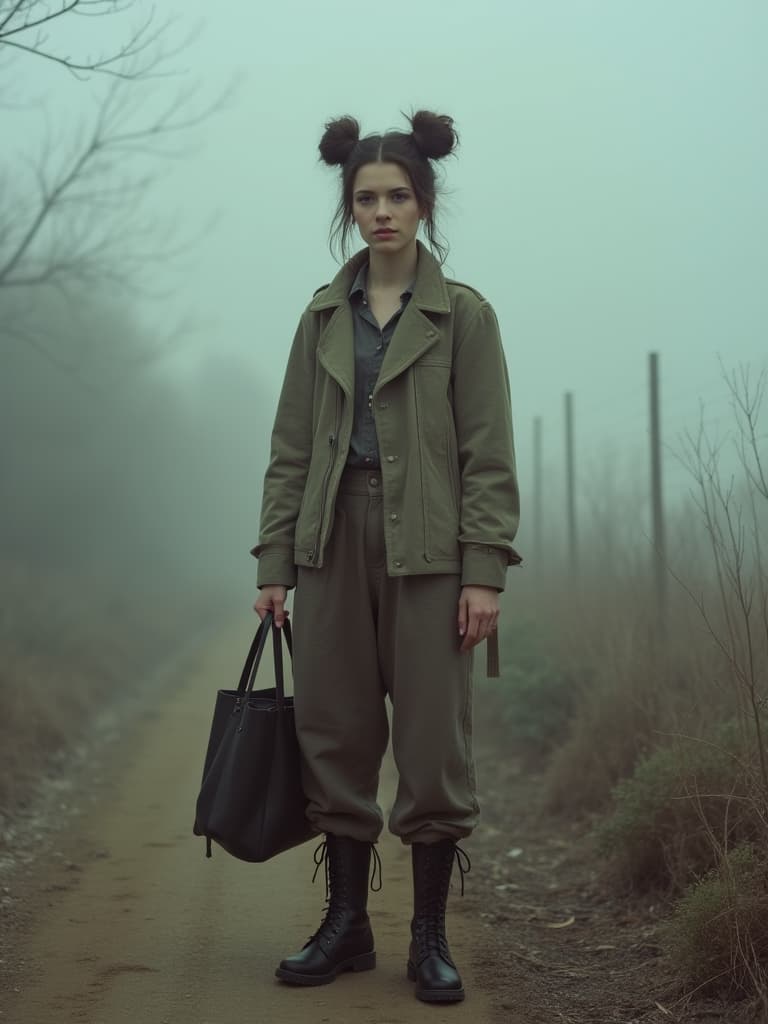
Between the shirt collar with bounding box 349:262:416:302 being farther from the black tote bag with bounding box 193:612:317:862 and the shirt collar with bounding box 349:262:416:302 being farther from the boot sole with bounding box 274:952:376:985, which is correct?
the boot sole with bounding box 274:952:376:985

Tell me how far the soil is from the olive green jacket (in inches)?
39.3

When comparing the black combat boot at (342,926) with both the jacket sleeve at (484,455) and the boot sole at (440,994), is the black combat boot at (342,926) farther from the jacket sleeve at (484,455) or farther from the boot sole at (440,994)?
the jacket sleeve at (484,455)

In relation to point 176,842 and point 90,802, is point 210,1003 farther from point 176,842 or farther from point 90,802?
point 90,802

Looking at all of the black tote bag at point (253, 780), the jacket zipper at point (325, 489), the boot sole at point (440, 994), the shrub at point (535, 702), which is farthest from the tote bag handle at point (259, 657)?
the shrub at point (535, 702)

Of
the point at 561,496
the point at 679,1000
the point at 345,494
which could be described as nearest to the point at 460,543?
the point at 345,494

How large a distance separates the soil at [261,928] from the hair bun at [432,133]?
2089 millimetres

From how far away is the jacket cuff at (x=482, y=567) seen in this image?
2.90 meters

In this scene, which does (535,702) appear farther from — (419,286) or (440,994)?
(419,286)

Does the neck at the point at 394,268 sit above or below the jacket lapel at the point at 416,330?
above

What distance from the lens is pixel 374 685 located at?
3.04m

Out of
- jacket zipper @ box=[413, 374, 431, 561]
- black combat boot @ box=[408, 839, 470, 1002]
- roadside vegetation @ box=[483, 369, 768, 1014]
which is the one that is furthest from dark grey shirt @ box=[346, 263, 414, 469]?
black combat boot @ box=[408, 839, 470, 1002]

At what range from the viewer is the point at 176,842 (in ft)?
15.2

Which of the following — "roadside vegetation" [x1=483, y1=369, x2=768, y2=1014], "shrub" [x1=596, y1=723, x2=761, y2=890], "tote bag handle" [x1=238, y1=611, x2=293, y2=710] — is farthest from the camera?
"shrub" [x1=596, y1=723, x2=761, y2=890]

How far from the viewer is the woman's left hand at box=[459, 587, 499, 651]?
2902mm
